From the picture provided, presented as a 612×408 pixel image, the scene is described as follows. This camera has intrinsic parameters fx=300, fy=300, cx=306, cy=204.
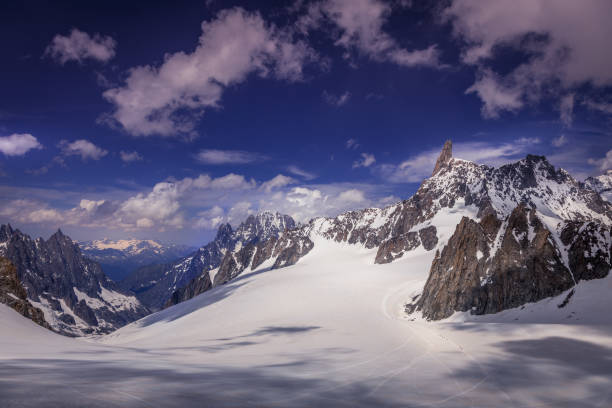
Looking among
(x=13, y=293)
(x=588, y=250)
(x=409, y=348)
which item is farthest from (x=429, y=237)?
(x=13, y=293)

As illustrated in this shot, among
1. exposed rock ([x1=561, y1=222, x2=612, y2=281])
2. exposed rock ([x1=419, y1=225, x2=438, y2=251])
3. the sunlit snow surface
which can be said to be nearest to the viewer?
the sunlit snow surface

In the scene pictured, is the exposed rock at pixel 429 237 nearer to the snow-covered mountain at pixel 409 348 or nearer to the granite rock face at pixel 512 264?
the snow-covered mountain at pixel 409 348

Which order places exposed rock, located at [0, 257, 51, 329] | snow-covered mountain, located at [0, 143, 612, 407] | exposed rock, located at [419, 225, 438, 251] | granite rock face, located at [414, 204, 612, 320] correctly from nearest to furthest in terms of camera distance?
snow-covered mountain, located at [0, 143, 612, 407]
exposed rock, located at [0, 257, 51, 329]
granite rock face, located at [414, 204, 612, 320]
exposed rock, located at [419, 225, 438, 251]

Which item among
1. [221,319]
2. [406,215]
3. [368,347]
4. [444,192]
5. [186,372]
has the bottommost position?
[221,319]

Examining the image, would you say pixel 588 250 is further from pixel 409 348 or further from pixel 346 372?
pixel 346 372

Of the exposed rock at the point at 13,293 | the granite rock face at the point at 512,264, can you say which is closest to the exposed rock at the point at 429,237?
the granite rock face at the point at 512,264

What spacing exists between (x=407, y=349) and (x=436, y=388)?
37.1 ft

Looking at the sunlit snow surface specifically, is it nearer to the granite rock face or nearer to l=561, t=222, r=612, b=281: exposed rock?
l=561, t=222, r=612, b=281: exposed rock

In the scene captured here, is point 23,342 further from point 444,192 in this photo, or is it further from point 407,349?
point 444,192

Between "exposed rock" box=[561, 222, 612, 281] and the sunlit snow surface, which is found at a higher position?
"exposed rock" box=[561, 222, 612, 281]

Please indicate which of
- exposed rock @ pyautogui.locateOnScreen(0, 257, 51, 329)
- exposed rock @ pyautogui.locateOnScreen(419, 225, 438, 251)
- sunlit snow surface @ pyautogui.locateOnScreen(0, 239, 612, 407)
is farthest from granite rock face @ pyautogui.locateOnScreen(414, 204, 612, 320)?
exposed rock @ pyautogui.locateOnScreen(419, 225, 438, 251)

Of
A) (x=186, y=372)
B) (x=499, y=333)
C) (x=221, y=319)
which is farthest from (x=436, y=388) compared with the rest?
(x=221, y=319)

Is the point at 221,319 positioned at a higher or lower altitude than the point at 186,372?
lower

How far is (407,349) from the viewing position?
21.9 m
